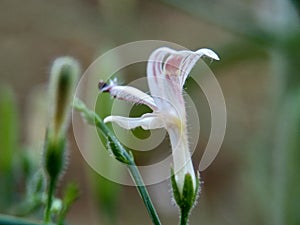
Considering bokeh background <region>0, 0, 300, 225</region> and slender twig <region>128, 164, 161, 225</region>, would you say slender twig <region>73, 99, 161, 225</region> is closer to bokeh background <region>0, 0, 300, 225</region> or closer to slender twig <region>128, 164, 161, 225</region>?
slender twig <region>128, 164, 161, 225</region>

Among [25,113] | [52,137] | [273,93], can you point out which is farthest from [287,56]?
[25,113]

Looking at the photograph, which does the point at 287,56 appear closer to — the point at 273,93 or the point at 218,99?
the point at 273,93

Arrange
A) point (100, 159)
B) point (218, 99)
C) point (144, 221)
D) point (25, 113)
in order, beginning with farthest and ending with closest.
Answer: point (25, 113) → point (144, 221) → point (218, 99) → point (100, 159)

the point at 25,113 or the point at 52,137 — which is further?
the point at 25,113

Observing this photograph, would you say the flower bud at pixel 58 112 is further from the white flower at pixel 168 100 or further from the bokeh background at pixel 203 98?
the bokeh background at pixel 203 98

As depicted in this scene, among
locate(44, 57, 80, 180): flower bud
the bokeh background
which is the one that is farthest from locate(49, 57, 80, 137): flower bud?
the bokeh background

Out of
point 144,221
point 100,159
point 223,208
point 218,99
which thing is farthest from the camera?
point 144,221

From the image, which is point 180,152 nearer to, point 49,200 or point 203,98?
point 49,200

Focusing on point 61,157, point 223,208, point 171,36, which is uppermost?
point 61,157

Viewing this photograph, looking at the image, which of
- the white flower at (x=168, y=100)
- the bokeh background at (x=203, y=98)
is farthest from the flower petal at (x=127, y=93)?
the bokeh background at (x=203, y=98)
